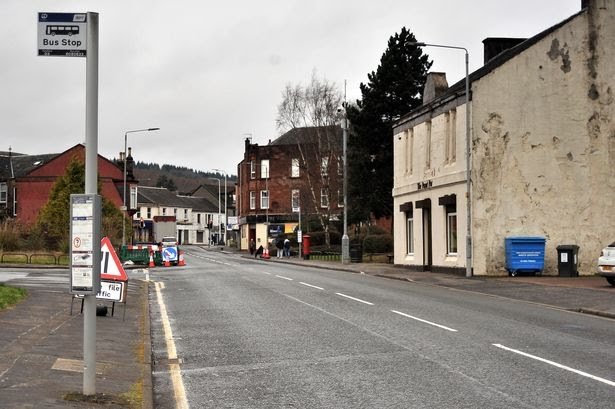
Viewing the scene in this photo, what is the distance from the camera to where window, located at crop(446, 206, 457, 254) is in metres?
33.6

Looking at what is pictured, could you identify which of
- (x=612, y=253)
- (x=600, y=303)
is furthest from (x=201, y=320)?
(x=612, y=253)

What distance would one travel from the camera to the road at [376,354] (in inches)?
328

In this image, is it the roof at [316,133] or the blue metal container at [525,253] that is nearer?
the blue metal container at [525,253]

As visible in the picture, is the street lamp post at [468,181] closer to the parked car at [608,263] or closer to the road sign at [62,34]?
the parked car at [608,263]

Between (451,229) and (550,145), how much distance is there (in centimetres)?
542

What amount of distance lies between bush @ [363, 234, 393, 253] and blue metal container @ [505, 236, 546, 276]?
87.5 ft

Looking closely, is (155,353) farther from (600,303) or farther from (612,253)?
(612,253)

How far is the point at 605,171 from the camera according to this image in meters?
31.6

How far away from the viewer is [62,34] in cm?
748

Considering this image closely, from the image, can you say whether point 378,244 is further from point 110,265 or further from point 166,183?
point 166,183

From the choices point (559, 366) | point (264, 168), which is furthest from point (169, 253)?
point (264, 168)

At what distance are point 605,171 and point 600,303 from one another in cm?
1339

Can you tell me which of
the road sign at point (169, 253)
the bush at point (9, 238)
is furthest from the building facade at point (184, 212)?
the road sign at point (169, 253)

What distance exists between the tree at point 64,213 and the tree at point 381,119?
1609 cm
